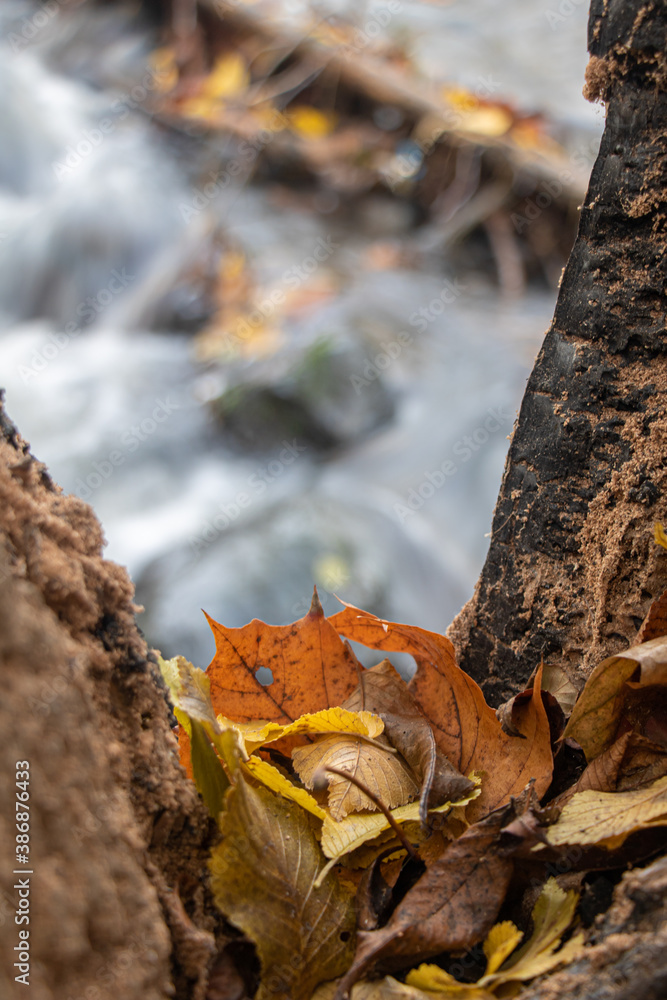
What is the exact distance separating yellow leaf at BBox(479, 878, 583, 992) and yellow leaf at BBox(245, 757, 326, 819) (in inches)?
8.1

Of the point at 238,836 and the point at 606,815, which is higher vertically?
the point at 238,836

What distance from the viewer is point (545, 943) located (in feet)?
2.15

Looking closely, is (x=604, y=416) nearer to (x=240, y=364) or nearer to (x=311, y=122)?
(x=240, y=364)

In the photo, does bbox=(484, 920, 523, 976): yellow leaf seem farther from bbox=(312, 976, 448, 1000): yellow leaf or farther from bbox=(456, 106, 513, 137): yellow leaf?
bbox=(456, 106, 513, 137): yellow leaf

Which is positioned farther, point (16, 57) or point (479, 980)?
point (16, 57)

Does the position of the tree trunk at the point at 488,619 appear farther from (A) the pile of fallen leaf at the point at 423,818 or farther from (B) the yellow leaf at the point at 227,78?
(B) the yellow leaf at the point at 227,78

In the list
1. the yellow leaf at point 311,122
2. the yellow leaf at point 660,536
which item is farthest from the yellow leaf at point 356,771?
the yellow leaf at point 311,122

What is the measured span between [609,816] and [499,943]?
15 cm

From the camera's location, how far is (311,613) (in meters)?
0.99

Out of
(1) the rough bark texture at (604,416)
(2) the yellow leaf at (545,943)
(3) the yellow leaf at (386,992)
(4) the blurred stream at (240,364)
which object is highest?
(4) the blurred stream at (240,364)

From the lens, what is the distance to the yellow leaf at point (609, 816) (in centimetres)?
69

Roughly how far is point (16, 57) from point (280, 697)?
908 centimetres

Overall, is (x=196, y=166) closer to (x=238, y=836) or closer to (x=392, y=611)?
(x=392, y=611)

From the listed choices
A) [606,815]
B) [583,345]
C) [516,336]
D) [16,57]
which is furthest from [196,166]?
[606,815]
